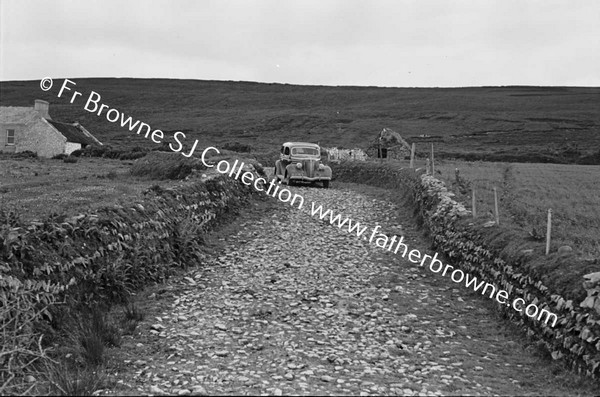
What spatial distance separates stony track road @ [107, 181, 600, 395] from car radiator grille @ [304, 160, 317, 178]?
1402 centimetres

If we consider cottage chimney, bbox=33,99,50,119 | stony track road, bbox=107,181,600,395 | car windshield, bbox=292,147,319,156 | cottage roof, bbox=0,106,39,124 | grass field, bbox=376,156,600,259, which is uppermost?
cottage chimney, bbox=33,99,50,119

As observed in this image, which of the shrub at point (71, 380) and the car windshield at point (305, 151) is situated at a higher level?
the car windshield at point (305, 151)

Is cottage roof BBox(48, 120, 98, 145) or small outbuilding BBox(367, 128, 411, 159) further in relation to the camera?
cottage roof BBox(48, 120, 98, 145)

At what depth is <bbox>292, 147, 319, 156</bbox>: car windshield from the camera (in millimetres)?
31906

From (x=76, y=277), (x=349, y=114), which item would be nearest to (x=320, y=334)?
(x=76, y=277)

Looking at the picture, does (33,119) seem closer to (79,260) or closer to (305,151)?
(305,151)

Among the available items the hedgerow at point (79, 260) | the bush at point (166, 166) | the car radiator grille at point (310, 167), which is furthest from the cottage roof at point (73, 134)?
the hedgerow at point (79, 260)

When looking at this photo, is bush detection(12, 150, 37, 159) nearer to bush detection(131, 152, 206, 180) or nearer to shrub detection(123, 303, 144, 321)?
bush detection(131, 152, 206, 180)

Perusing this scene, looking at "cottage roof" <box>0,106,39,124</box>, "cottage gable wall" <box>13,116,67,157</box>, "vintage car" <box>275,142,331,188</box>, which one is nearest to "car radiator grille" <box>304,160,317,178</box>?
"vintage car" <box>275,142,331,188</box>

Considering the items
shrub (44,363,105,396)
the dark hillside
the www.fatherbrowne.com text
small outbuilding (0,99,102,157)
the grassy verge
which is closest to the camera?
shrub (44,363,105,396)

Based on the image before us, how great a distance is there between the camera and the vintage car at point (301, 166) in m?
30.6

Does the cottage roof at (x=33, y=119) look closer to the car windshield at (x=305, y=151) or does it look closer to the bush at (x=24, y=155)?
the bush at (x=24, y=155)

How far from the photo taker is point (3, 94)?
12162 cm

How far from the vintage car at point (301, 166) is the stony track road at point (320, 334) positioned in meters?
14.1
